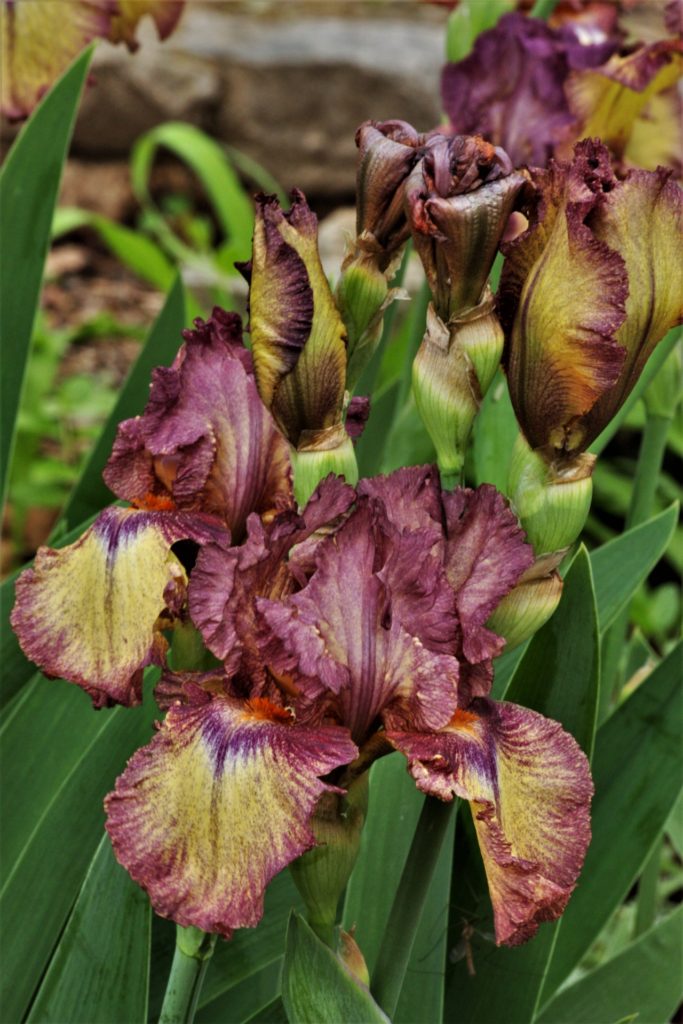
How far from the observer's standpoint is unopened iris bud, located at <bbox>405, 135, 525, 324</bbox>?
664mm

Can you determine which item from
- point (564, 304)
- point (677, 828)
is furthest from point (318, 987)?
point (677, 828)

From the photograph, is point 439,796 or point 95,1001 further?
point 95,1001

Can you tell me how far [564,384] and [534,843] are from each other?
0.24 meters

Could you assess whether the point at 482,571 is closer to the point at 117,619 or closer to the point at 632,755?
the point at 117,619

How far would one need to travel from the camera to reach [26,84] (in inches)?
53.8

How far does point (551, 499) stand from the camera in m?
0.71

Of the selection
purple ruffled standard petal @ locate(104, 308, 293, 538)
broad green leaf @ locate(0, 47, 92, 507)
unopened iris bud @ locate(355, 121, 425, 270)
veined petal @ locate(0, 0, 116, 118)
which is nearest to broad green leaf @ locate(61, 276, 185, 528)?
broad green leaf @ locate(0, 47, 92, 507)

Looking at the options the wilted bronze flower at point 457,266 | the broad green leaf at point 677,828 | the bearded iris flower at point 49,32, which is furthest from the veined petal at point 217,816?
the bearded iris flower at point 49,32

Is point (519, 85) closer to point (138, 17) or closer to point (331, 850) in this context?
point (138, 17)

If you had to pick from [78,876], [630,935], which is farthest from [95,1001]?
[630,935]

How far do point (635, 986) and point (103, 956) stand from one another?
1.58 feet

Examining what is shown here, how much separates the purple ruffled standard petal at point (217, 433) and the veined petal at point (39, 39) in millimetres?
659

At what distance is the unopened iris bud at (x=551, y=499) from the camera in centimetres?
71

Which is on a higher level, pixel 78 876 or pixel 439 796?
pixel 439 796
